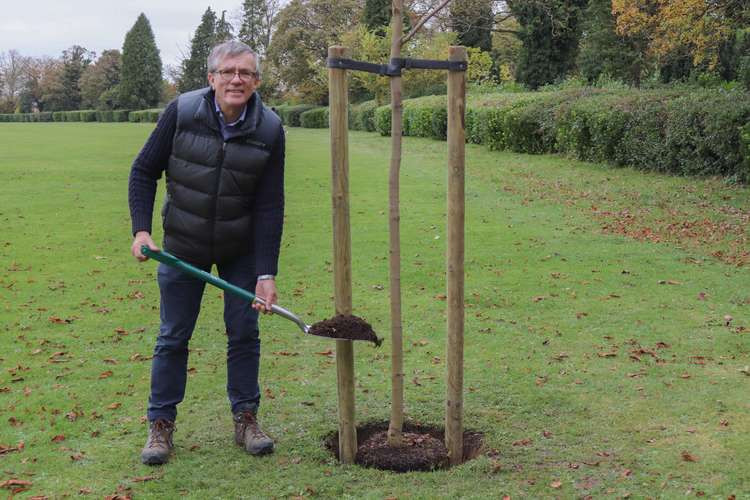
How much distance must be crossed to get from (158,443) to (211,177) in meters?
1.50

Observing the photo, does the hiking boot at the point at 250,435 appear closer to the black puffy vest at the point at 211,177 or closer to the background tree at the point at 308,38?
the black puffy vest at the point at 211,177

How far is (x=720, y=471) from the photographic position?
458 cm

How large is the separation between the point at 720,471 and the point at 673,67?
29.1 meters

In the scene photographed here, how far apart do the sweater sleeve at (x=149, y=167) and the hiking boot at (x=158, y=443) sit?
110cm

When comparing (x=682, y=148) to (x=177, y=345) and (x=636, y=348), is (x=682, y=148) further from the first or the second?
(x=177, y=345)

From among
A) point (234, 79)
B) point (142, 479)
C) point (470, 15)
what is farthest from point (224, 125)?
point (470, 15)

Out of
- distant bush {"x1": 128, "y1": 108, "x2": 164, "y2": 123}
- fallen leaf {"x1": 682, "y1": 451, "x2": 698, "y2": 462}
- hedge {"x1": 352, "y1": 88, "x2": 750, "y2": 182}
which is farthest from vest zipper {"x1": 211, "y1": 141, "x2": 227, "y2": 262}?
distant bush {"x1": 128, "y1": 108, "x2": 164, "y2": 123}

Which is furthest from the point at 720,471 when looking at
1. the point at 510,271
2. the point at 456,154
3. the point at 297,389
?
the point at 510,271

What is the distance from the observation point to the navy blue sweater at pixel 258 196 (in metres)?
4.61

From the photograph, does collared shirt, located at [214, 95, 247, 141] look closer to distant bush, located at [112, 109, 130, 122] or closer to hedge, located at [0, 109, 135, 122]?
hedge, located at [0, 109, 135, 122]

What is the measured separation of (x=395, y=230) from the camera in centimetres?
463

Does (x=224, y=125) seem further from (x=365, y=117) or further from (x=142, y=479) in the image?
(x=365, y=117)

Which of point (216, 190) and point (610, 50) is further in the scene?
point (610, 50)

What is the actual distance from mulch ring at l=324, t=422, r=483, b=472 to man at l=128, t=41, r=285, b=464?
1.80 feet
